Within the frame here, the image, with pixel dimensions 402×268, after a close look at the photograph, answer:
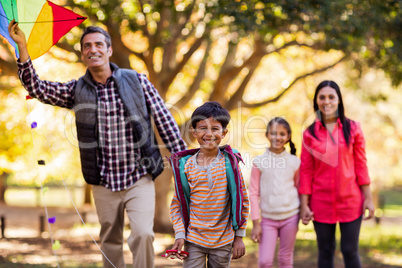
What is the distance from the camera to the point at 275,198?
464 centimetres

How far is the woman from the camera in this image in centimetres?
454

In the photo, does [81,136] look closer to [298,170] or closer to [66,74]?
[298,170]

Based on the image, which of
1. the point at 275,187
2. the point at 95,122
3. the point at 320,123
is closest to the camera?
the point at 95,122

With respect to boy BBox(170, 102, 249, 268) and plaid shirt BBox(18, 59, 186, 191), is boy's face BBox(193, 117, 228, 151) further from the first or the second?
plaid shirt BBox(18, 59, 186, 191)

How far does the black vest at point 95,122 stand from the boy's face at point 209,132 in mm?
849

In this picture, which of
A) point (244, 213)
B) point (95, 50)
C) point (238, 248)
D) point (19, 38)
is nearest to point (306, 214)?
point (244, 213)

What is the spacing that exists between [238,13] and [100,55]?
134 inches

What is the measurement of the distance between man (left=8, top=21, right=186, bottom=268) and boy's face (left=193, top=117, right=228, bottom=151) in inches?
33.4

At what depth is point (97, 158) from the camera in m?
4.20

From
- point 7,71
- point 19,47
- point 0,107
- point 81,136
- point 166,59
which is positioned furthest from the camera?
point 0,107

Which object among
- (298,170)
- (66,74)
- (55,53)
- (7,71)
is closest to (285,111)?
(66,74)

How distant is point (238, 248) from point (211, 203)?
1.19 feet

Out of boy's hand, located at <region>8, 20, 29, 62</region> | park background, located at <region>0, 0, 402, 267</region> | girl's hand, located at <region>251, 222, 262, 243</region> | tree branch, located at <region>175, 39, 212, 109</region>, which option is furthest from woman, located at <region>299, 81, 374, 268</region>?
tree branch, located at <region>175, 39, 212, 109</region>

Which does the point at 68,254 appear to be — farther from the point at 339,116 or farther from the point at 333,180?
the point at 339,116
